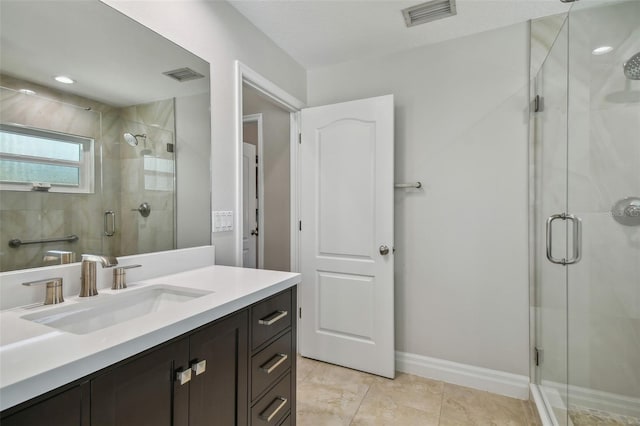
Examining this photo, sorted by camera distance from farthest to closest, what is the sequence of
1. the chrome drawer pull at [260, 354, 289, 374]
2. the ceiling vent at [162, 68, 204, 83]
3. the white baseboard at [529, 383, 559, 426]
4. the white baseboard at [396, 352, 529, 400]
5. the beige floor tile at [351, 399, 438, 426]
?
the white baseboard at [396, 352, 529, 400]
the beige floor tile at [351, 399, 438, 426]
the white baseboard at [529, 383, 559, 426]
the ceiling vent at [162, 68, 204, 83]
the chrome drawer pull at [260, 354, 289, 374]

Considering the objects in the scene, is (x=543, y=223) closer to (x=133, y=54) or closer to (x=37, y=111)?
(x=133, y=54)

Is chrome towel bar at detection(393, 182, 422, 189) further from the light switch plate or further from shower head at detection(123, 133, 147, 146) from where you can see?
shower head at detection(123, 133, 147, 146)

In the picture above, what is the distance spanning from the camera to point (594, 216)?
4.32 feet

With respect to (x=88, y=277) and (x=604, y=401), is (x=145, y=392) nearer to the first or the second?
(x=88, y=277)

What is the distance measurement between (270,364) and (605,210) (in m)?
1.45

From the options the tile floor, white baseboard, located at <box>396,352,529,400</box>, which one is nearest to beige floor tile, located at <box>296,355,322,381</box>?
the tile floor

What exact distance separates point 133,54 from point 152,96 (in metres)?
0.17

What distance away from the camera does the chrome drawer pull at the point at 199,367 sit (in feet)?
2.94

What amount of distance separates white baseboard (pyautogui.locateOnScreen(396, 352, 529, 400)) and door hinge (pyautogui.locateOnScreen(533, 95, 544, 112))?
1693 millimetres

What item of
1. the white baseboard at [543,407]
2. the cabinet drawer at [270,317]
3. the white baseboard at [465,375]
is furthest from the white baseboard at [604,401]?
the cabinet drawer at [270,317]

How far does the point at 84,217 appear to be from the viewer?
3.82 ft

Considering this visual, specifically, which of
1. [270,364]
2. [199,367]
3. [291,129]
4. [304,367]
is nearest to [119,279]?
[199,367]

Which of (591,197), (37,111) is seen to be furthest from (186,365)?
(591,197)

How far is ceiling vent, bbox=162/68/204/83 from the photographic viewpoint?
1.53 metres
